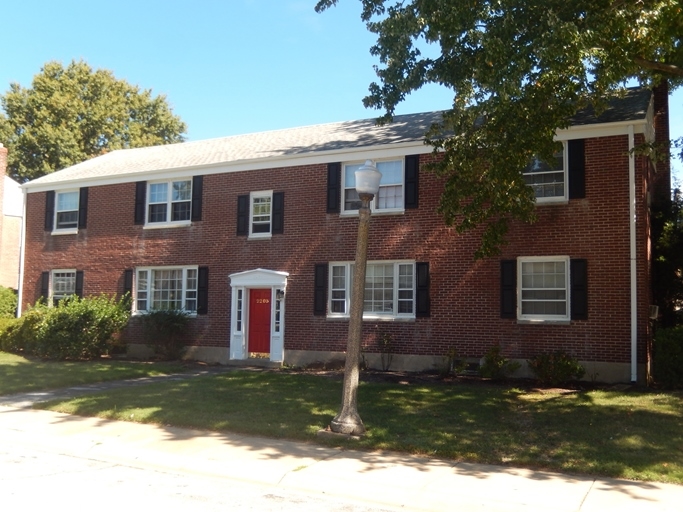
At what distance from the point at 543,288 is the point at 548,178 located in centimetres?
261

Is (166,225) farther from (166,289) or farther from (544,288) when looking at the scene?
(544,288)

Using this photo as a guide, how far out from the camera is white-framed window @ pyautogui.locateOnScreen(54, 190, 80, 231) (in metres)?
23.7

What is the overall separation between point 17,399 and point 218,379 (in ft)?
13.8

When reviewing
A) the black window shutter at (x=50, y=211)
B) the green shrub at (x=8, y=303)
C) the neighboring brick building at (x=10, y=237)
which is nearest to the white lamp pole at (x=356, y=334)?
the black window shutter at (x=50, y=211)

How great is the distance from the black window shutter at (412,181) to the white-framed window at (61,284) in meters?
12.4

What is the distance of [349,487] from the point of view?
7.73 metres

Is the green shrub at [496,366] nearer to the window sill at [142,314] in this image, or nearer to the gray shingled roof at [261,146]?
the gray shingled roof at [261,146]

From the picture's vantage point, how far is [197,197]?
21.0 metres

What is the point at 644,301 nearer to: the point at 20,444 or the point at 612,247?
the point at 612,247

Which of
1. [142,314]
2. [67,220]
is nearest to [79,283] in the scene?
[67,220]

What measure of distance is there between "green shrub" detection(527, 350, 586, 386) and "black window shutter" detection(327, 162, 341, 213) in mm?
6805

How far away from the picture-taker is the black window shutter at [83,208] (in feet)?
76.1

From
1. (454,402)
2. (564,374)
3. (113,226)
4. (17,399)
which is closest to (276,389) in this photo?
(454,402)

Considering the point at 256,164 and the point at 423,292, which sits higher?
the point at 256,164
